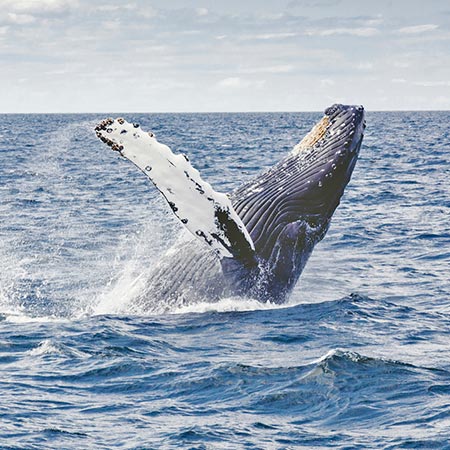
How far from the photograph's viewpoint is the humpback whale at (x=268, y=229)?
9.30 m

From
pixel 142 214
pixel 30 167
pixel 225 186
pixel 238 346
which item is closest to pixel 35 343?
pixel 238 346

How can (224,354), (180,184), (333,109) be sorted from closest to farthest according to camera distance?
(180,184) → (224,354) → (333,109)

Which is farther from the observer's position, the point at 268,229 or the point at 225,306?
the point at 268,229

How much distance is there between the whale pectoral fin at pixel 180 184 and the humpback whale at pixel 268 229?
0.02 m

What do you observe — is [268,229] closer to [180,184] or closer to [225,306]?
[225,306]

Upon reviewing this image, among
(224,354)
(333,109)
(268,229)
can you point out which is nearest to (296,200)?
(268,229)

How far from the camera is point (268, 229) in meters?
10.1

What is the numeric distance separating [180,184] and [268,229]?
1917 mm

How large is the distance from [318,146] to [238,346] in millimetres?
2724

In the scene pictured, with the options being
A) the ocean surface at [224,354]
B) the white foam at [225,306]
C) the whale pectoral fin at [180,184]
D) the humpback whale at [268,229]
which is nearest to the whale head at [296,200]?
the humpback whale at [268,229]

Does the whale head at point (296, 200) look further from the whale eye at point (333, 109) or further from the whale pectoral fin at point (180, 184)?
the whale pectoral fin at point (180, 184)

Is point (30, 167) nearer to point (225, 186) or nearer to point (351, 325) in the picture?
point (225, 186)

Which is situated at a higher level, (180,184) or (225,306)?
(180,184)

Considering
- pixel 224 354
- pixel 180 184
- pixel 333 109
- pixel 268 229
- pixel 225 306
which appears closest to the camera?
pixel 180 184
